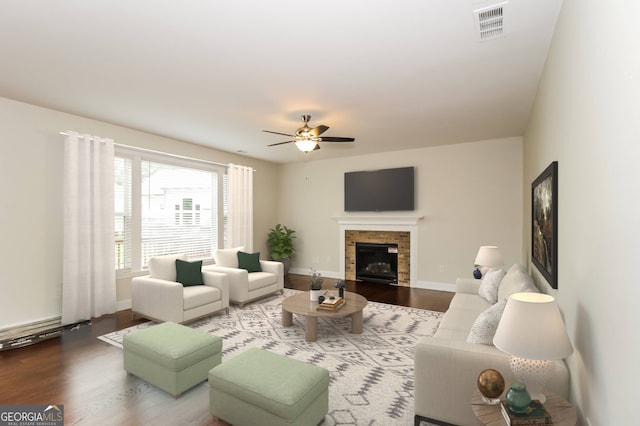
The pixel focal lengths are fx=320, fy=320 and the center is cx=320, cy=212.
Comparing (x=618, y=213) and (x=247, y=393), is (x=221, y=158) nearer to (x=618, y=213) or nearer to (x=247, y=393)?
(x=247, y=393)

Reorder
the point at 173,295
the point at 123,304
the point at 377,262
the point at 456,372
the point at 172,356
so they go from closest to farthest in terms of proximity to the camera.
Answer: the point at 456,372, the point at 172,356, the point at 173,295, the point at 123,304, the point at 377,262

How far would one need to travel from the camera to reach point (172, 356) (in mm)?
2490

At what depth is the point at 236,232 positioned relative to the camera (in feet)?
21.7

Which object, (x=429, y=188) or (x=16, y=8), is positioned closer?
(x=16, y=8)

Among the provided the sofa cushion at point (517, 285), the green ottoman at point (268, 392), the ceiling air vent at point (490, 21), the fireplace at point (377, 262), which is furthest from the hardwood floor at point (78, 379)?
the fireplace at point (377, 262)

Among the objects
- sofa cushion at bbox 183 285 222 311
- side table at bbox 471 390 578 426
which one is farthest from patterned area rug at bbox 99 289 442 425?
side table at bbox 471 390 578 426

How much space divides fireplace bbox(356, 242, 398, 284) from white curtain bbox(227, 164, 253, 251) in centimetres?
241

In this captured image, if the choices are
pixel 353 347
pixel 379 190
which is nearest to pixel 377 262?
pixel 379 190

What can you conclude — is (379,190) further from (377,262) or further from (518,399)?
(518,399)

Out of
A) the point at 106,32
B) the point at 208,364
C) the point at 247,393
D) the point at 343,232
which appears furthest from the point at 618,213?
the point at 343,232

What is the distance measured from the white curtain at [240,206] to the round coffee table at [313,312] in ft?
8.98

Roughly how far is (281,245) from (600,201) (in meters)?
6.41

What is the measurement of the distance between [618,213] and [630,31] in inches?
24.5

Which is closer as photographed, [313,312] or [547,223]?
[547,223]
